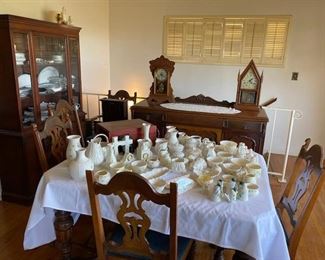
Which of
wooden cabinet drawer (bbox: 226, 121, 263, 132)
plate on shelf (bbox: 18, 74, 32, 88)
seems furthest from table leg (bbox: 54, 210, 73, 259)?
wooden cabinet drawer (bbox: 226, 121, 263, 132)

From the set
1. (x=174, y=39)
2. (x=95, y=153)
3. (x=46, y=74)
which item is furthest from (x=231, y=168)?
(x=174, y=39)

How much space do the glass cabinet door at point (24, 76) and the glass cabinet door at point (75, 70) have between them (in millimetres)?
633

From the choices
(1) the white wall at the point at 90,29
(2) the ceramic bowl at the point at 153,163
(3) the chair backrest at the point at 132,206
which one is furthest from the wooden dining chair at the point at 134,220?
(1) the white wall at the point at 90,29

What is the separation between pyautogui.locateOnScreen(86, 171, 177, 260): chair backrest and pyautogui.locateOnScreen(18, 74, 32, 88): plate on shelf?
1610 mm

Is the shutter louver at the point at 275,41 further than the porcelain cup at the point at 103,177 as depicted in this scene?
Yes

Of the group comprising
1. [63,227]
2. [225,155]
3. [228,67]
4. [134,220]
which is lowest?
[63,227]

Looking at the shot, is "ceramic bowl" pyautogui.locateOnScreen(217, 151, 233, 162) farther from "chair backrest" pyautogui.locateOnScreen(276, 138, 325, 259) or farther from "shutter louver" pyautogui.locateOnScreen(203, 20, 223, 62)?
"shutter louver" pyautogui.locateOnScreen(203, 20, 223, 62)

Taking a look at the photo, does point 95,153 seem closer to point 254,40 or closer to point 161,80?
point 161,80

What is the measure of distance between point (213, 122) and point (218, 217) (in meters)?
1.64

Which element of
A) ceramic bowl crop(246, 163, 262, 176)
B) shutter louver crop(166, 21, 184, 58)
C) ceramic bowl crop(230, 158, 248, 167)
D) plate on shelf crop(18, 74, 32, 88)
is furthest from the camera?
shutter louver crop(166, 21, 184, 58)

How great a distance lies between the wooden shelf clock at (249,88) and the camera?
273 centimetres

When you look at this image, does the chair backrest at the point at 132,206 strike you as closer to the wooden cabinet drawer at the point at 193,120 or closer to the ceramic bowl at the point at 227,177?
the ceramic bowl at the point at 227,177

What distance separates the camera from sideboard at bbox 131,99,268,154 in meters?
2.69

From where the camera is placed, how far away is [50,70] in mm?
2766
